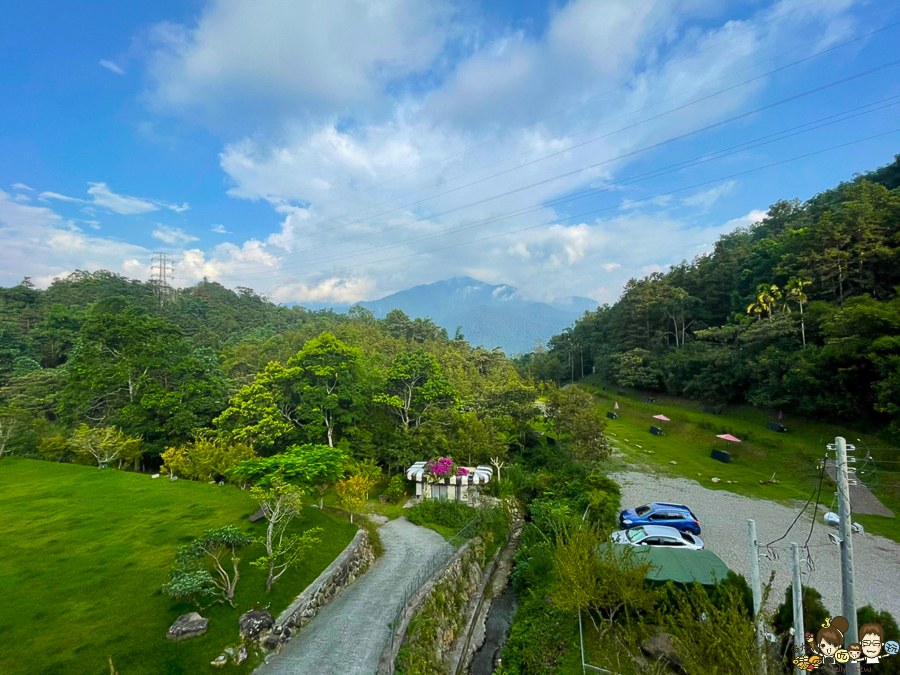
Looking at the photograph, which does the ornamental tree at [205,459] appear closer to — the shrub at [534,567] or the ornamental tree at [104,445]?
the ornamental tree at [104,445]

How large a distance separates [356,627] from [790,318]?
37899 mm

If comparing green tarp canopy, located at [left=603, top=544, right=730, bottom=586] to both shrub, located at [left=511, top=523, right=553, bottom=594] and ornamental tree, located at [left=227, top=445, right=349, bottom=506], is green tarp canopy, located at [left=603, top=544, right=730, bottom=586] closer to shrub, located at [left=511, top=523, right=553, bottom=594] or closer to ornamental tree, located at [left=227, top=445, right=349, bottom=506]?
shrub, located at [left=511, top=523, right=553, bottom=594]

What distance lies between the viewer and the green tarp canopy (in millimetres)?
10055

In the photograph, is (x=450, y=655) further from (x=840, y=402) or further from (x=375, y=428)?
(x=840, y=402)

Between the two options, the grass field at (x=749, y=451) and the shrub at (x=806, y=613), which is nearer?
the shrub at (x=806, y=613)

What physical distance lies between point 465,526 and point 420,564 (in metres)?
3.60

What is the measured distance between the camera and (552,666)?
30.5 ft

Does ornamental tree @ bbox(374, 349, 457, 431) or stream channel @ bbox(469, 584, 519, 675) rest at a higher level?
ornamental tree @ bbox(374, 349, 457, 431)

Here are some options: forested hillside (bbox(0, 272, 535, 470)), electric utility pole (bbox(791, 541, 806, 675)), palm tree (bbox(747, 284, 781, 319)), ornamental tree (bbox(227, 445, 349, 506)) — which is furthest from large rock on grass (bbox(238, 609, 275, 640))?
palm tree (bbox(747, 284, 781, 319))

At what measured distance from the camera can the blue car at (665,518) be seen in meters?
15.1

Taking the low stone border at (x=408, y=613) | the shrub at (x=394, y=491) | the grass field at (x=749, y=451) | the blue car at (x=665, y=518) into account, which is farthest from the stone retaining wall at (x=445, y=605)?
the grass field at (x=749, y=451)

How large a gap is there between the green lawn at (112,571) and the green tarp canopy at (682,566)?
9426 mm

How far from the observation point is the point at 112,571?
10.2 meters

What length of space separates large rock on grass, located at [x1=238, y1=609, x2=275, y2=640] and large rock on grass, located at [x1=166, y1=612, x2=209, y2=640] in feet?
2.41
